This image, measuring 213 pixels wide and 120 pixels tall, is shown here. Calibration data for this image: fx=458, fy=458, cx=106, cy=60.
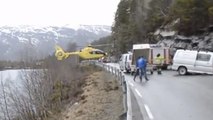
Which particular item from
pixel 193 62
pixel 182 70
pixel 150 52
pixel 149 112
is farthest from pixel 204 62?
pixel 149 112

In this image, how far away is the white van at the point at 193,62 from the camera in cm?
3416

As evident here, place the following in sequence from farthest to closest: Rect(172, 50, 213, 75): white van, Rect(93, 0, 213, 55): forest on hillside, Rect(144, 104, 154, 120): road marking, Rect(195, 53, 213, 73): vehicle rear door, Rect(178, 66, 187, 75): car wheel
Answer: Rect(93, 0, 213, 55): forest on hillside < Rect(178, 66, 187, 75): car wheel < Rect(172, 50, 213, 75): white van < Rect(195, 53, 213, 73): vehicle rear door < Rect(144, 104, 154, 120): road marking

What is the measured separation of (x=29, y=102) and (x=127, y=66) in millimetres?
11579

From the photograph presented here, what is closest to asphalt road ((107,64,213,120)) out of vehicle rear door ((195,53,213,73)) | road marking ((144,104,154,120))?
road marking ((144,104,154,120))

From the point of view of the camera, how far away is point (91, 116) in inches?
797

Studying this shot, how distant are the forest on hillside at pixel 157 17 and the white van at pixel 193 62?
44.7ft

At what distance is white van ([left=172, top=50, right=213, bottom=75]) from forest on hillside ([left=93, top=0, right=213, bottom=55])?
13619 mm

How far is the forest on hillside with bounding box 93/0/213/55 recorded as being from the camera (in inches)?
2122

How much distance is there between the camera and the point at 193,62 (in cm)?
3497

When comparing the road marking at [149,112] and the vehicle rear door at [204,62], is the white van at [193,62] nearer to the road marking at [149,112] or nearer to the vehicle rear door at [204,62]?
the vehicle rear door at [204,62]

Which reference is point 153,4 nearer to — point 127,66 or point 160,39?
point 160,39

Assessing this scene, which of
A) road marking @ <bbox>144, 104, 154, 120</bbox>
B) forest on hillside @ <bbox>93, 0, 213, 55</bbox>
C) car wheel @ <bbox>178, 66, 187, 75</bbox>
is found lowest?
road marking @ <bbox>144, 104, 154, 120</bbox>

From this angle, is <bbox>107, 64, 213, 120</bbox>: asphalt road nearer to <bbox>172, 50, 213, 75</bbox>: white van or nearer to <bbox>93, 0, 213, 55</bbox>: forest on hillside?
<bbox>172, 50, 213, 75</bbox>: white van

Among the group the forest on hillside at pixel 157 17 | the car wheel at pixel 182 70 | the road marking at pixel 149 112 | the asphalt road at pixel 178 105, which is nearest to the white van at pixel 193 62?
the car wheel at pixel 182 70
